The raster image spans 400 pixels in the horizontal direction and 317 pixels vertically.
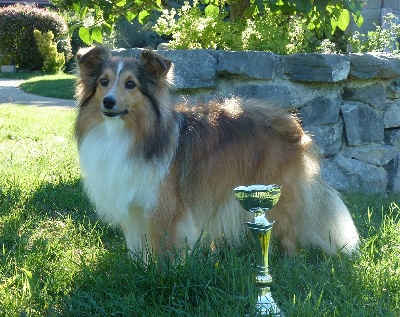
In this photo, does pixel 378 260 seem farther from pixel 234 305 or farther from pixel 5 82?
pixel 5 82

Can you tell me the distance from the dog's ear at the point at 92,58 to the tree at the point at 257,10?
1.02 meters

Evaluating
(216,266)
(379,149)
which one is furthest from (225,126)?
(379,149)

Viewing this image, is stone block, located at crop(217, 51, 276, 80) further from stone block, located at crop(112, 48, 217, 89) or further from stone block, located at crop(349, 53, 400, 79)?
stone block, located at crop(349, 53, 400, 79)

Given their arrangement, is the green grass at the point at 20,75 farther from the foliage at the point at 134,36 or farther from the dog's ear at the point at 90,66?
the dog's ear at the point at 90,66

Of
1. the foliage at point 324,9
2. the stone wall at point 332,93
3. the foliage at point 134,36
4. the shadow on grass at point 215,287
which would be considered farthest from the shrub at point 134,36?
the shadow on grass at point 215,287

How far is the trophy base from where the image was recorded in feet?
9.89

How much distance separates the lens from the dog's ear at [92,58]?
404 cm

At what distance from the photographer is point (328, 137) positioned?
6320 mm

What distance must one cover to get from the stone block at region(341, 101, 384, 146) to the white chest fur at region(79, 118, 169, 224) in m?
3.04

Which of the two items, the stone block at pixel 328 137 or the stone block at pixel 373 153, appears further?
the stone block at pixel 373 153

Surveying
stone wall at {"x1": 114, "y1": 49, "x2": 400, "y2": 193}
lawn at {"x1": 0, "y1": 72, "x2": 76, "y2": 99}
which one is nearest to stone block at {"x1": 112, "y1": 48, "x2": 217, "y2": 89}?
stone wall at {"x1": 114, "y1": 49, "x2": 400, "y2": 193}

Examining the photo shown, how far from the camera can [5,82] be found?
18094 mm

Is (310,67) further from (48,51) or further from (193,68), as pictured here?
(48,51)

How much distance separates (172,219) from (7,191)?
2.05 metres
